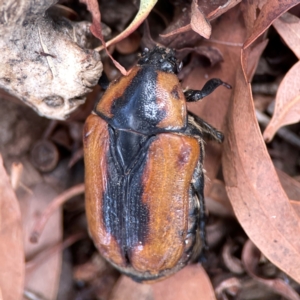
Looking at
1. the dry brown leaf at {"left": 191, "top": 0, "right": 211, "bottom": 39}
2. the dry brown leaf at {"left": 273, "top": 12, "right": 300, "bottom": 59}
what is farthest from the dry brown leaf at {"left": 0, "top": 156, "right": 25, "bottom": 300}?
the dry brown leaf at {"left": 273, "top": 12, "right": 300, "bottom": 59}

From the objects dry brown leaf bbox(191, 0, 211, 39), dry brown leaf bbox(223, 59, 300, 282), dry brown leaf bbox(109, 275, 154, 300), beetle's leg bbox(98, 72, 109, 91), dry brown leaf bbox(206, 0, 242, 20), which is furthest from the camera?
dry brown leaf bbox(109, 275, 154, 300)

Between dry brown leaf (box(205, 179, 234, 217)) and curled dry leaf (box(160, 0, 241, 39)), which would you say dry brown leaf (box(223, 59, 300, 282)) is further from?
curled dry leaf (box(160, 0, 241, 39))

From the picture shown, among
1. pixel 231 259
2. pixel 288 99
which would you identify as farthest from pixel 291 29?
pixel 231 259

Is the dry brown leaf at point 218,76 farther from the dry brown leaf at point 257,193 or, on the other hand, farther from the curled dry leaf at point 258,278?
the curled dry leaf at point 258,278

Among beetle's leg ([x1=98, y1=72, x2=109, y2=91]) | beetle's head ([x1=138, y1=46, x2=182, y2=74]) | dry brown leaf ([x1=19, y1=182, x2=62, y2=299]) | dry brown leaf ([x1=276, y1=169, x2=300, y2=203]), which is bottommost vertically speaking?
dry brown leaf ([x1=19, y1=182, x2=62, y2=299])

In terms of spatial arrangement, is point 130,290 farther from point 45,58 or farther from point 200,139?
point 45,58
